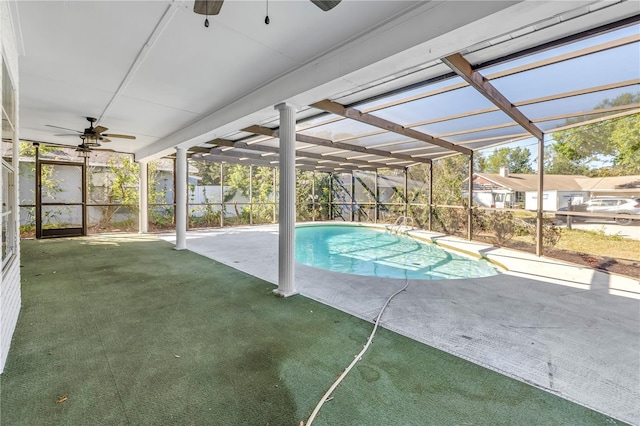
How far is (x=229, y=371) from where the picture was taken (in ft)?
7.10

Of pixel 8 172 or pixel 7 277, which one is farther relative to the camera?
pixel 8 172

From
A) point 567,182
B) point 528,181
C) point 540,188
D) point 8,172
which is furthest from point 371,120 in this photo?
point 528,181

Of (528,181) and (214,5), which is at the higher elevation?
(214,5)

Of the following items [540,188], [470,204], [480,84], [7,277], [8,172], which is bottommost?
[7,277]

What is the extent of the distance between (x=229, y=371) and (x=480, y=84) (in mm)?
4010

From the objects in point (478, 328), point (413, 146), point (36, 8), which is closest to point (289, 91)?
point (36, 8)

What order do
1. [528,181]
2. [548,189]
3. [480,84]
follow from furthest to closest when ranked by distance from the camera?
[528,181] < [548,189] < [480,84]

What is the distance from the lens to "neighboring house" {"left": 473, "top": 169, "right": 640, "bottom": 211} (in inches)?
219

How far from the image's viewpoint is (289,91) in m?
3.59

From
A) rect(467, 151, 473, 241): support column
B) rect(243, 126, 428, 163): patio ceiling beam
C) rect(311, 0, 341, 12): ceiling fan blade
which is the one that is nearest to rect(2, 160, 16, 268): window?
rect(311, 0, 341, 12): ceiling fan blade

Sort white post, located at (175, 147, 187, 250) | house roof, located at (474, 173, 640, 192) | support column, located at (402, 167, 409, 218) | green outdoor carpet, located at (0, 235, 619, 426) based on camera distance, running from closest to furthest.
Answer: green outdoor carpet, located at (0, 235, 619, 426) < house roof, located at (474, 173, 640, 192) < white post, located at (175, 147, 187, 250) < support column, located at (402, 167, 409, 218)

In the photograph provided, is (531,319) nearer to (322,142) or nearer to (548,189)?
(548,189)

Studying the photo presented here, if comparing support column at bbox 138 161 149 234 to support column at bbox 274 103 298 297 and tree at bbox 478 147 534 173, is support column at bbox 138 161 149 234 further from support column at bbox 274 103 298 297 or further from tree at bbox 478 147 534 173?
tree at bbox 478 147 534 173

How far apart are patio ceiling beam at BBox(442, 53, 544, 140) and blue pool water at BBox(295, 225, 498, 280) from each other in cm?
299
